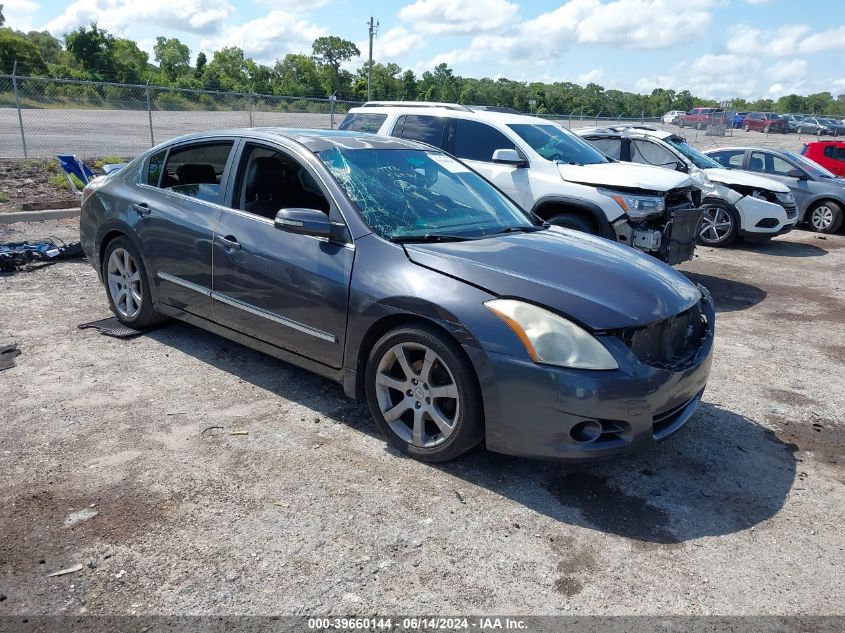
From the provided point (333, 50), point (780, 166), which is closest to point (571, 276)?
point (780, 166)

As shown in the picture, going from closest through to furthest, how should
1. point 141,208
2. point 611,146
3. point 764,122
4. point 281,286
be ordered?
point 281,286 < point 141,208 < point 611,146 < point 764,122

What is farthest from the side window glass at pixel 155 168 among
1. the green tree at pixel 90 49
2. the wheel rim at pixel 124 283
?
the green tree at pixel 90 49

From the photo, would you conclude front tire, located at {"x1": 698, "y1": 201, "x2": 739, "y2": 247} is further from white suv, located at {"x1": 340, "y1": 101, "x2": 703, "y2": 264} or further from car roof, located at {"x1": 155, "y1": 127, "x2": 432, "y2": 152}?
car roof, located at {"x1": 155, "y1": 127, "x2": 432, "y2": 152}

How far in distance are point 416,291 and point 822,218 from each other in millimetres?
12685

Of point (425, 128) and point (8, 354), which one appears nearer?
point (8, 354)

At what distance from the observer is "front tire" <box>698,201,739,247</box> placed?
445 inches

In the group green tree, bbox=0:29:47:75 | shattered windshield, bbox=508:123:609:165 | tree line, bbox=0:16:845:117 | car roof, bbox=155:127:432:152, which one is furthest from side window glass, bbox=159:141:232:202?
green tree, bbox=0:29:47:75

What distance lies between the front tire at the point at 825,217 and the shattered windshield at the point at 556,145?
7.08 m

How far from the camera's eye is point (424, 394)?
3.70m

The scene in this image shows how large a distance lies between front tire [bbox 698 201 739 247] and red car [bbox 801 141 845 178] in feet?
26.9

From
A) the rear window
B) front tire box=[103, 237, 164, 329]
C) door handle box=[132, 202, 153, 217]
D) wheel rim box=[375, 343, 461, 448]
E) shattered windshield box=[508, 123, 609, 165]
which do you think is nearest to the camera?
wheel rim box=[375, 343, 461, 448]

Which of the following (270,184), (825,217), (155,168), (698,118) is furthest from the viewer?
(698,118)

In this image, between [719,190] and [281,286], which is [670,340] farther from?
[719,190]

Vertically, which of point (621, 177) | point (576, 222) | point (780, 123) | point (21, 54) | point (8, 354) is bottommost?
point (8, 354)
